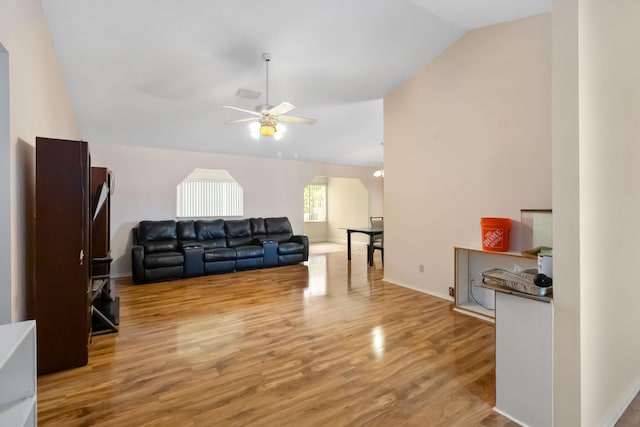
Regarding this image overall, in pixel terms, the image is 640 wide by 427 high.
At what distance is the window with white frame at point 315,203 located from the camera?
1035 centimetres

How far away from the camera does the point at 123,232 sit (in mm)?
5539

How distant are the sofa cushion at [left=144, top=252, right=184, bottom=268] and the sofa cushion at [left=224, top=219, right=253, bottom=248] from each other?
1.15m

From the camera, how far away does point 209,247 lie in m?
5.69

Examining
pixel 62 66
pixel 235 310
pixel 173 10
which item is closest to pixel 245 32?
pixel 173 10

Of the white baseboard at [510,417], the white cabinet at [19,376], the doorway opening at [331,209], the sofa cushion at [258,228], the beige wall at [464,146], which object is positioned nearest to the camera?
the white cabinet at [19,376]

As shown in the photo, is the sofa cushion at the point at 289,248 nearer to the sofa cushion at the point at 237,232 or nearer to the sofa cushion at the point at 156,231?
the sofa cushion at the point at 237,232

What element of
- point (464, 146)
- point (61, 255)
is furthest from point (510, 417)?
point (61, 255)

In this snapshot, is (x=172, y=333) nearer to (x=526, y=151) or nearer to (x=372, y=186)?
(x=526, y=151)

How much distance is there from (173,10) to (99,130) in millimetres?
3064

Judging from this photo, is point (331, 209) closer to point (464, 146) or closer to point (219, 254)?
point (219, 254)

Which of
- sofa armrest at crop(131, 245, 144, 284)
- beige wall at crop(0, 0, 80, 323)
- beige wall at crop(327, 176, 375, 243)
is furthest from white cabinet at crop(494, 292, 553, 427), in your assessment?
beige wall at crop(327, 176, 375, 243)

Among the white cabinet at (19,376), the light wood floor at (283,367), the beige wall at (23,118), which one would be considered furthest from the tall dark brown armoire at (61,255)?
the white cabinet at (19,376)

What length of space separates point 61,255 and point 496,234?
3.97 meters

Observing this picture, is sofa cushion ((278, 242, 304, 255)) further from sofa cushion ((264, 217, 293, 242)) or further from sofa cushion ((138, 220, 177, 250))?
sofa cushion ((138, 220, 177, 250))
